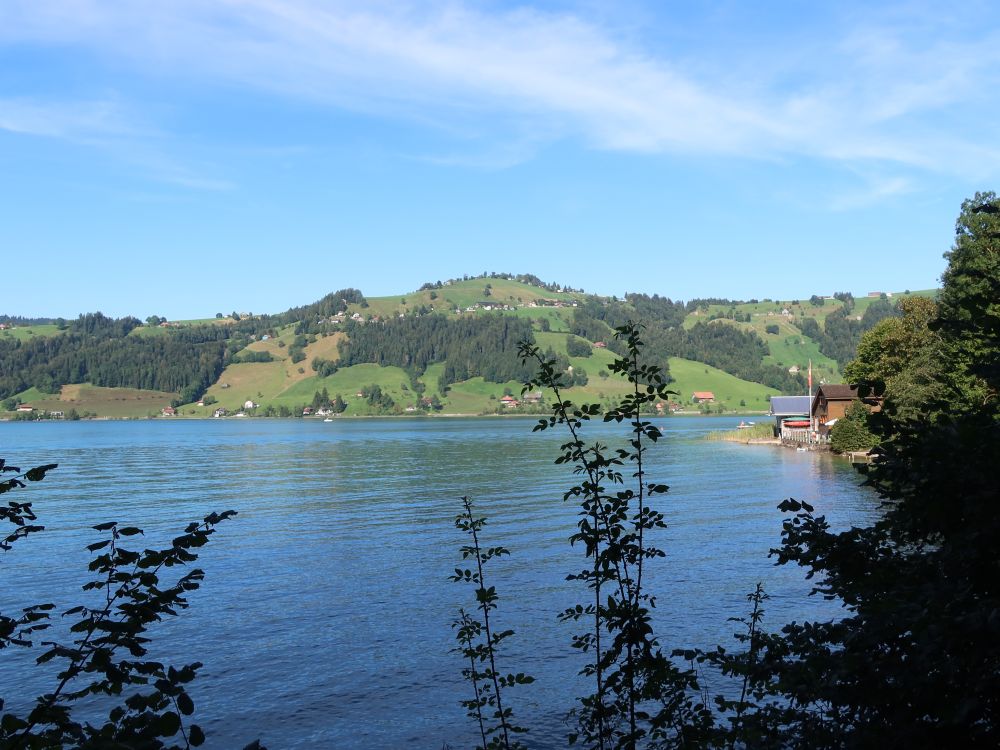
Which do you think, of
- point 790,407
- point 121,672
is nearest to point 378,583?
point 121,672

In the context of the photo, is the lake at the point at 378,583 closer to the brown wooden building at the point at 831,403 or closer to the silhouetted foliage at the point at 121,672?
the silhouetted foliage at the point at 121,672

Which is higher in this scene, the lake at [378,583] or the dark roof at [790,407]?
the dark roof at [790,407]

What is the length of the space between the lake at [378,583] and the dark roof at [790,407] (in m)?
50.1

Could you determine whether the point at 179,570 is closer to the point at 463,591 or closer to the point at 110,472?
the point at 463,591

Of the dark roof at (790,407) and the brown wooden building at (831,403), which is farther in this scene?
the dark roof at (790,407)

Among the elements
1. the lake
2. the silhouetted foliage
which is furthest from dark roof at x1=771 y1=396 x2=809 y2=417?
the silhouetted foliage

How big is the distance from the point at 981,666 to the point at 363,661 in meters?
19.1

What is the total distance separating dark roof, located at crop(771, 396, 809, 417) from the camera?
118m

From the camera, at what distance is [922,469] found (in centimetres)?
553

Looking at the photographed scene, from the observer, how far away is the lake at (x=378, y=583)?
1836 centimetres

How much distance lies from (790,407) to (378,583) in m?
103

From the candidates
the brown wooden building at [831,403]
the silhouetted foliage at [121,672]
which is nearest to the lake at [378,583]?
the silhouetted foliage at [121,672]

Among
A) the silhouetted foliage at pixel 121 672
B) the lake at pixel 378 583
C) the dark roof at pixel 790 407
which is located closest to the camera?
the silhouetted foliage at pixel 121 672

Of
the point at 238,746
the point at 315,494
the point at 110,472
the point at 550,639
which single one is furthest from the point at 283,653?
the point at 110,472
